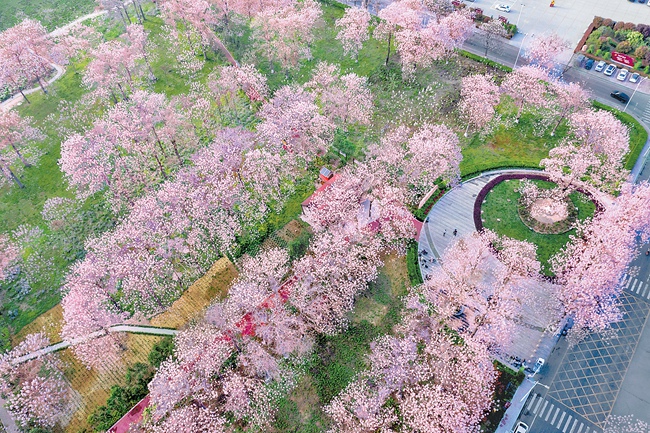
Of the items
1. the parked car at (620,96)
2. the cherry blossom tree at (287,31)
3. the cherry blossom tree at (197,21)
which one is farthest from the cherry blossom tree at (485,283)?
the cherry blossom tree at (197,21)

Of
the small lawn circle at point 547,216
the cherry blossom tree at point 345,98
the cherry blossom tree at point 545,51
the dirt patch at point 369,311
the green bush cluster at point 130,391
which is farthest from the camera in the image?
the cherry blossom tree at point 545,51

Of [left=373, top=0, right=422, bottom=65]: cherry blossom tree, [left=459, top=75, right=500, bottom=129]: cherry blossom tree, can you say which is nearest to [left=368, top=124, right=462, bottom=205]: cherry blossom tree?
[left=459, top=75, right=500, bottom=129]: cherry blossom tree

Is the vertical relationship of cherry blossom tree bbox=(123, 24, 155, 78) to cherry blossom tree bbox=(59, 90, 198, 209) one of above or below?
above

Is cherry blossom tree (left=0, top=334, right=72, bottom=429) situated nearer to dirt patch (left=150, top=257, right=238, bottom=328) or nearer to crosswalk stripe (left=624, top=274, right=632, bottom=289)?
dirt patch (left=150, top=257, right=238, bottom=328)

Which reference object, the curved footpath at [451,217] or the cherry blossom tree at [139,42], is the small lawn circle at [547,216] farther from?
the cherry blossom tree at [139,42]

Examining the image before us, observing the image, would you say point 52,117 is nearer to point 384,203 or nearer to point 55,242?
point 55,242

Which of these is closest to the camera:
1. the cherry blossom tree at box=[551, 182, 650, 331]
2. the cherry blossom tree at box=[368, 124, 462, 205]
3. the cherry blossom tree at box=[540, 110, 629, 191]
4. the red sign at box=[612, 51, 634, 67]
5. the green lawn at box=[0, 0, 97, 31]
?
the cherry blossom tree at box=[551, 182, 650, 331]

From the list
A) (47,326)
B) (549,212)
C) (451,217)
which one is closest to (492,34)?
(549,212)
